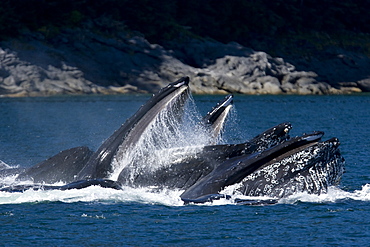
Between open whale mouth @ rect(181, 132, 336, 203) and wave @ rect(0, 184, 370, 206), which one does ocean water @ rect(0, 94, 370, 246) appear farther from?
open whale mouth @ rect(181, 132, 336, 203)

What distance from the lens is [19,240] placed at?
43.1 ft

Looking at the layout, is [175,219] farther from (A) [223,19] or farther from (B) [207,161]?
(A) [223,19]

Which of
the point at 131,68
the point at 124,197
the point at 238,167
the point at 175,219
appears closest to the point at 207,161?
the point at 238,167

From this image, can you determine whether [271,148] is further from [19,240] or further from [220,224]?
[19,240]

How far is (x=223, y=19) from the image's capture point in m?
81.4

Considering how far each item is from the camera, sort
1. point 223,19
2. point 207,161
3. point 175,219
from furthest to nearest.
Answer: point 223,19 < point 207,161 < point 175,219

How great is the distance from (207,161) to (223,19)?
67365 millimetres

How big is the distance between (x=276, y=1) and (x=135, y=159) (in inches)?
2976

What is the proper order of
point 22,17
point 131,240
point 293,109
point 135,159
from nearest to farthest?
point 131,240
point 135,159
point 293,109
point 22,17

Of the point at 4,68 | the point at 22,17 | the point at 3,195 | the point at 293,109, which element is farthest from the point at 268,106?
the point at 3,195

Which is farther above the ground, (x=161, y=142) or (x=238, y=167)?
(x=161, y=142)

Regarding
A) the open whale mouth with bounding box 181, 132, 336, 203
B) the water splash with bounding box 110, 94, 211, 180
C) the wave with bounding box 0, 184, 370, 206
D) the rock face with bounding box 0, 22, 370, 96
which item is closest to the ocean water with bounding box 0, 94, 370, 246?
the wave with bounding box 0, 184, 370, 206

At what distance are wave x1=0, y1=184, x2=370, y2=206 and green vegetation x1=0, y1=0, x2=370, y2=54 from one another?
52607mm

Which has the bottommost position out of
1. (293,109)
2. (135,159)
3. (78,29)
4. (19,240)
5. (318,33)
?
(19,240)
